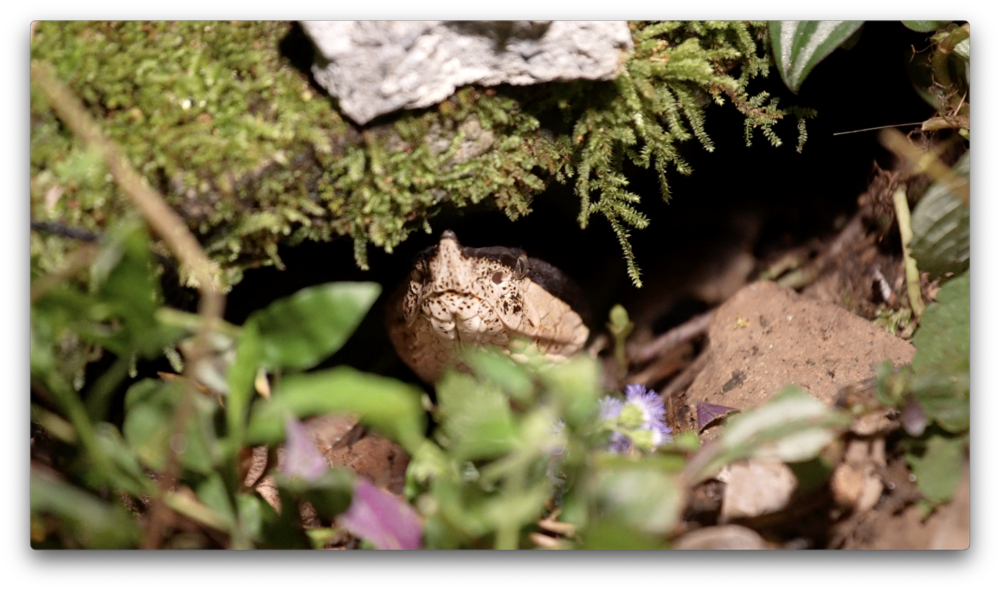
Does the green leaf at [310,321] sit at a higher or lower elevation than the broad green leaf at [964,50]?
lower

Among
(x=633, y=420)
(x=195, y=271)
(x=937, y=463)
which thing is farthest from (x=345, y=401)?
(x=937, y=463)

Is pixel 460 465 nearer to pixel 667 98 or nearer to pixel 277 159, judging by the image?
pixel 277 159

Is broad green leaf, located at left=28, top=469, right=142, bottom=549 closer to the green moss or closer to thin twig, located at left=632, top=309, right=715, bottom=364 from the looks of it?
the green moss

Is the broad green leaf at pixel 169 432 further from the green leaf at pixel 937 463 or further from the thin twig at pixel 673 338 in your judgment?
the thin twig at pixel 673 338

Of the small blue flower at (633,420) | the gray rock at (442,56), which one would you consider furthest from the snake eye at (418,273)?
the small blue flower at (633,420)

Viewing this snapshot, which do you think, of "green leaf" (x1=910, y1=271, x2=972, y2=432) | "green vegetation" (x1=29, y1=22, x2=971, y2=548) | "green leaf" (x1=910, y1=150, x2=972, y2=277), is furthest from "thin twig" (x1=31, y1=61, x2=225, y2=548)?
"green leaf" (x1=910, y1=150, x2=972, y2=277)

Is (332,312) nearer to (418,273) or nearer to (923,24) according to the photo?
(418,273)
